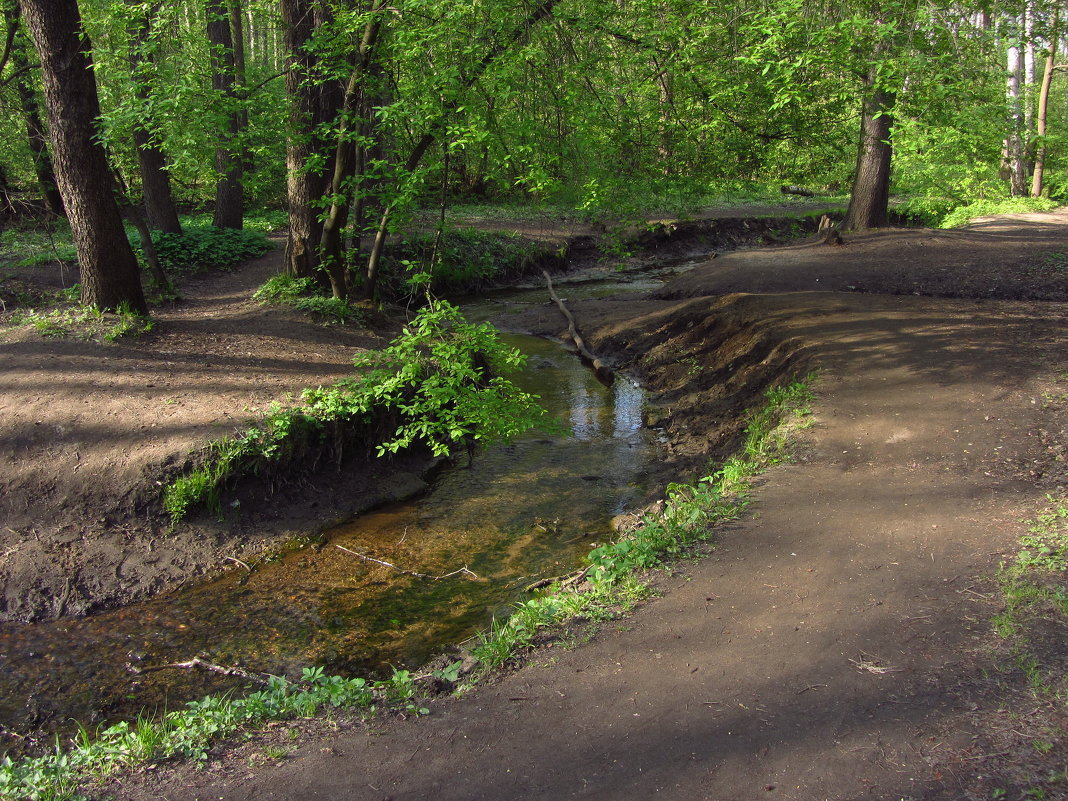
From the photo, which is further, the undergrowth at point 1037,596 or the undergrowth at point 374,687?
the undergrowth at point 1037,596

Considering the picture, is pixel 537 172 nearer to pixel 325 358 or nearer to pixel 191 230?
pixel 325 358

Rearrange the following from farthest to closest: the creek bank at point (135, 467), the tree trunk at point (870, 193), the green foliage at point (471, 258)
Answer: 1. the tree trunk at point (870, 193)
2. the green foliage at point (471, 258)
3. the creek bank at point (135, 467)

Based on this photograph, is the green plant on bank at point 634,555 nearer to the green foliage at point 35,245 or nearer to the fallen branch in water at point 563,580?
the fallen branch in water at point 563,580

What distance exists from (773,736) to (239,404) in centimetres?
641

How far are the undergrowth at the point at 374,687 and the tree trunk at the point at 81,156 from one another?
247 inches

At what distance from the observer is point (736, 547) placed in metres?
5.59

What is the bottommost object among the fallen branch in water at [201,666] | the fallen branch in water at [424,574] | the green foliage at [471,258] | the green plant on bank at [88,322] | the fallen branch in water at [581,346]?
the fallen branch in water at [201,666]

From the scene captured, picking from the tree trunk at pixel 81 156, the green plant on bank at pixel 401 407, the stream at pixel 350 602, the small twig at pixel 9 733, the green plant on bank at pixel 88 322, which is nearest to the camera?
the small twig at pixel 9 733

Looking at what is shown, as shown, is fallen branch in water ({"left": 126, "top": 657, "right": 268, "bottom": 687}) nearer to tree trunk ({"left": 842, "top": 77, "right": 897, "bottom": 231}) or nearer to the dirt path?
the dirt path

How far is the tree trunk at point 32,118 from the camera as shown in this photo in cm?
1304

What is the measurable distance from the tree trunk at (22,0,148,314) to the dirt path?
740 cm

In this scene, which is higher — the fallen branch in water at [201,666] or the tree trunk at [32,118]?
the tree trunk at [32,118]

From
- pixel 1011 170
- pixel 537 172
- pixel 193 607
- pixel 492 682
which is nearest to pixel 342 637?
pixel 193 607

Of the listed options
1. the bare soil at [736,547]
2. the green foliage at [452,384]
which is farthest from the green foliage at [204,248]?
the green foliage at [452,384]
